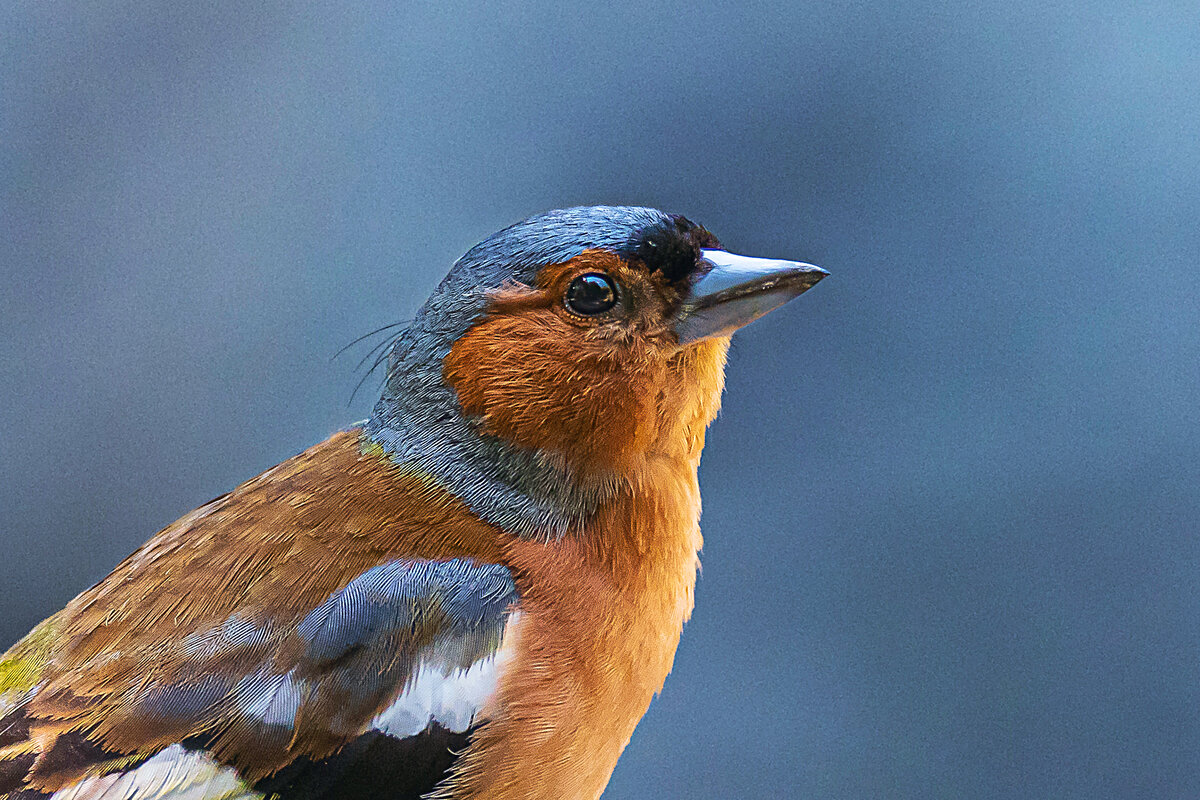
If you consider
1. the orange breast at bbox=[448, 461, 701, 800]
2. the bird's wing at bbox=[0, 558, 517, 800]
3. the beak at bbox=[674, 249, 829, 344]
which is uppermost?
the beak at bbox=[674, 249, 829, 344]

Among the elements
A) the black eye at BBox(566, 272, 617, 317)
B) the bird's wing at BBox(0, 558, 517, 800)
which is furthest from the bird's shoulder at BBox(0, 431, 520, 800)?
the black eye at BBox(566, 272, 617, 317)

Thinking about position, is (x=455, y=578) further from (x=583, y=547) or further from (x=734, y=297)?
(x=734, y=297)

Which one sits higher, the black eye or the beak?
the beak

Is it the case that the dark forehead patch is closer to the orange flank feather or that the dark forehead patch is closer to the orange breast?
the orange flank feather

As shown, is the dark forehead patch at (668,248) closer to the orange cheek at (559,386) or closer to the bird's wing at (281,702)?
the orange cheek at (559,386)

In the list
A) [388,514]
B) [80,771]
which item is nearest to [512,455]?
[388,514]

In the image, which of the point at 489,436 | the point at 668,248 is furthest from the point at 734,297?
the point at 489,436
